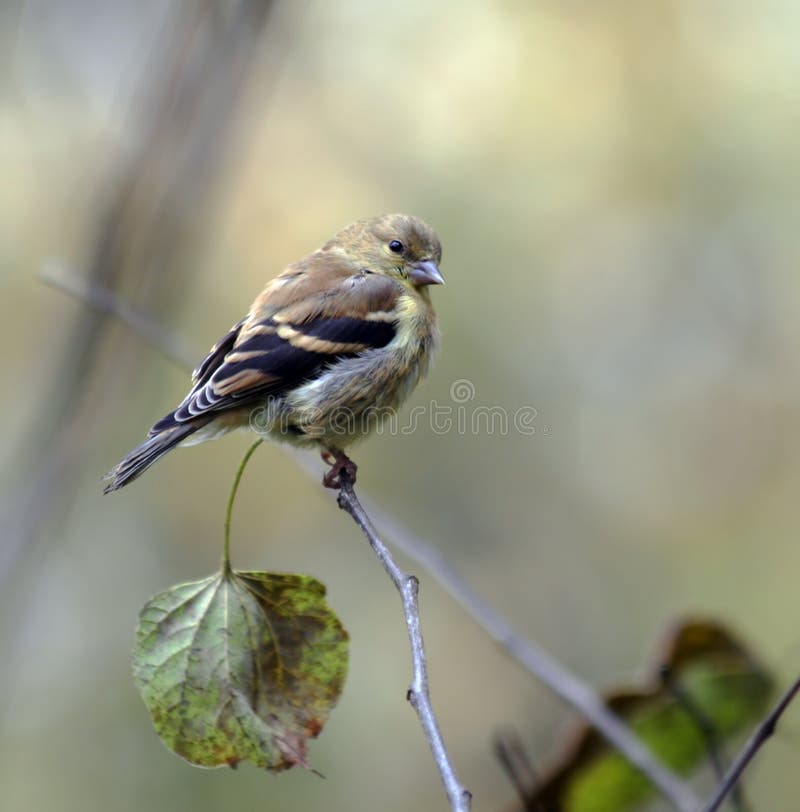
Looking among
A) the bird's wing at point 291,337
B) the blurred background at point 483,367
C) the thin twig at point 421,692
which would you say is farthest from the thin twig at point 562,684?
the blurred background at point 483,367

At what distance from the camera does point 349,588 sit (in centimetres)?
791

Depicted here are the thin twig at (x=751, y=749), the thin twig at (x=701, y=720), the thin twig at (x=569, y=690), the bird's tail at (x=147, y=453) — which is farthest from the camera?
the bird's tail at (x=147, y=453)

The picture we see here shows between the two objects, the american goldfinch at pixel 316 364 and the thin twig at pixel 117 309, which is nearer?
the thin twig at pixel 117 309

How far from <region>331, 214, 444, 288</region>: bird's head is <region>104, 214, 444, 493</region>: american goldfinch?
18cm

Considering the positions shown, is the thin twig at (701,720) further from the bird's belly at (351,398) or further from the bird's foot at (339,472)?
the bird's belly at (351,398)

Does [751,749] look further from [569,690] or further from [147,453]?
[147,453]

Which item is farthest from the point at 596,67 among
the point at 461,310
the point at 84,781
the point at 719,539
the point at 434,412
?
the point at 84,781

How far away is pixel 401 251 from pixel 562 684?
8.48 feet

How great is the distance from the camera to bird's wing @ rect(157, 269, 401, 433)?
3697 millimetres

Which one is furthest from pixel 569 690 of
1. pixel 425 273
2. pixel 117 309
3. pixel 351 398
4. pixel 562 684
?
pixel 425 273

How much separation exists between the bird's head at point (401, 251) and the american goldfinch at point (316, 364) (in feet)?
0.59

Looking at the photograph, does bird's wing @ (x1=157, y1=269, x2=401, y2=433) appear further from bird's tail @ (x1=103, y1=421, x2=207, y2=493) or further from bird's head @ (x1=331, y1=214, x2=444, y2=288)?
bird's head @ (x1=331, y1=214, x2=444, y2=288)

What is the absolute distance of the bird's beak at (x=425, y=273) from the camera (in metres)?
4.55

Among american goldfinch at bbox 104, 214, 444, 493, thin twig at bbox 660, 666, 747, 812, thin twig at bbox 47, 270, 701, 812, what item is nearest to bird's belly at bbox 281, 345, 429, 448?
american goldfinch at bbox 104, 214, 444, 493
